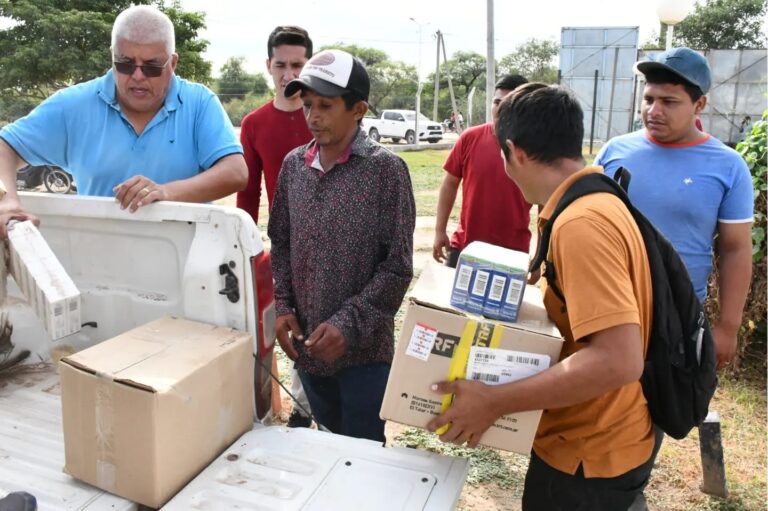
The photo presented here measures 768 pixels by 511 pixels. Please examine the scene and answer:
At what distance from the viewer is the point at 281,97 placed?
3406 mm

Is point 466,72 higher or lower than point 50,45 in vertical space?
higher

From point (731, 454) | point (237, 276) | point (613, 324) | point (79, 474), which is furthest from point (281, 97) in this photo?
point (731, 454)

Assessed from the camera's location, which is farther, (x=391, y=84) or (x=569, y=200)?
(x=391, y=84)

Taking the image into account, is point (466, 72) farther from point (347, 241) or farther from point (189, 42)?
point (347, 241)

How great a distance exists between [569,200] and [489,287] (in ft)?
0.96

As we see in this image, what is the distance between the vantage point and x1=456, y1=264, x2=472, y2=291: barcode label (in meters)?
1.57

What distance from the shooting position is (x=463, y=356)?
1571mm

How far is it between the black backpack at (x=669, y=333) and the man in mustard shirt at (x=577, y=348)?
0.03 m

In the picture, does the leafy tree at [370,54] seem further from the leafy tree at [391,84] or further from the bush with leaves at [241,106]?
the bush with leaves at [241,106]

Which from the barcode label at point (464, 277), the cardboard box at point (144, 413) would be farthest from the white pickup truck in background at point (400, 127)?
the barcode label at point (464, 277)

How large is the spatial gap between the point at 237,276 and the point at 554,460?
1.10 meters

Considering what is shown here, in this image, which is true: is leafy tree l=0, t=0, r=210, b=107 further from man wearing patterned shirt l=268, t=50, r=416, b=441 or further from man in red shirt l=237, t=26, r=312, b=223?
man wearing patterned shirt l=268, t=50, r=416, b=441

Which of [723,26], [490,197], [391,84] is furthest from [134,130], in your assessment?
[391,84]

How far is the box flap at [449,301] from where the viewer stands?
1.56 m
